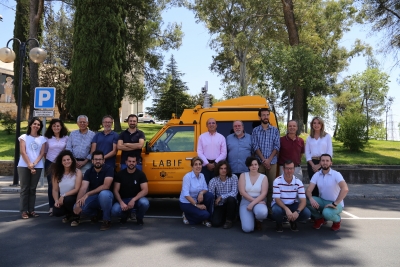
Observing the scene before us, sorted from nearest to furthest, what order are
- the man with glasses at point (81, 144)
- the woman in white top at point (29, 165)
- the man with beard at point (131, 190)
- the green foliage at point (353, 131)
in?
the man with beard at point (131, 190)
the woman in white top at point (29, 165)
the man with glasses at point (81, 144)
the green foliage at point (353, 131)

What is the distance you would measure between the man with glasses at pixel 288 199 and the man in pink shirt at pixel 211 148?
1242 millimetres

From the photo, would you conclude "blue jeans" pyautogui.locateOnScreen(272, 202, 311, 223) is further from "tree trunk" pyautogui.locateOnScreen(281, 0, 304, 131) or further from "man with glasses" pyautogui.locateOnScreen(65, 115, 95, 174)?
"tree trunk" pyautogui.locateOnScreen(281, 0, 304, 131)

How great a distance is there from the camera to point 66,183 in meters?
6.93

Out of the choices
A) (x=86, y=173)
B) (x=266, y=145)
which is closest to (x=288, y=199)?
(x=266, y=145)

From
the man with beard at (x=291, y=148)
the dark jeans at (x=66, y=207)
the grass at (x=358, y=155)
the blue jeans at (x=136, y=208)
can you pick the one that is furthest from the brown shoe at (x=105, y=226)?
the grass at (x=358, y=155)

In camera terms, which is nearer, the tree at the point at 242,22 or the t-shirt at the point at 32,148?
the t-shirt at the point at 32,148

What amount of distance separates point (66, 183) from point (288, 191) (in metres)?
3.82

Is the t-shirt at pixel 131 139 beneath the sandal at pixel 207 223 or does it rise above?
above

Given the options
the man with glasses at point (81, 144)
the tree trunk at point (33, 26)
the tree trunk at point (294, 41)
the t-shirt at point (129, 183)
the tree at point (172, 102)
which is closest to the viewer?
the t-shirt at point (129, 183)

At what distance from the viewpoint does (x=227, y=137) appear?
7.68 meters

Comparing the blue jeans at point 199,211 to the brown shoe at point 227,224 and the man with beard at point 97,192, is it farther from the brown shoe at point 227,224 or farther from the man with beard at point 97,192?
the man with beard at point 97,192

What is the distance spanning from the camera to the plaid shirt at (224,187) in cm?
706

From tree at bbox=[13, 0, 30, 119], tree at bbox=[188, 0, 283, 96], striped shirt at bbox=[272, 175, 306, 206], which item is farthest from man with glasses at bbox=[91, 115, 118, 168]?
tree at bbox=[188, 0, 283, 96]

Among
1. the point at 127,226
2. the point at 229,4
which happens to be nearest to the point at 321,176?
the point at 127,226
